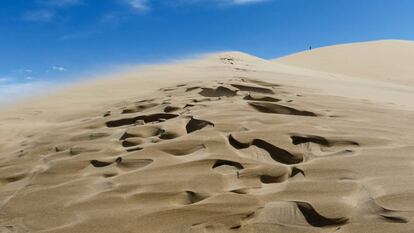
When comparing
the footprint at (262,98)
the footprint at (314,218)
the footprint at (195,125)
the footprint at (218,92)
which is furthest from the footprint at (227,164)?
the footprint at (218,92)

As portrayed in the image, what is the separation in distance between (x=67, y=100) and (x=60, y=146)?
3.47m

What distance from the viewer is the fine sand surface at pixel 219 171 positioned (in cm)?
211

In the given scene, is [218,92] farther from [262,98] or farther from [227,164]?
[227,164]

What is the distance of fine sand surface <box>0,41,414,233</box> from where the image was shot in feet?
6.93

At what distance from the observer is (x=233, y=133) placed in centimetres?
330

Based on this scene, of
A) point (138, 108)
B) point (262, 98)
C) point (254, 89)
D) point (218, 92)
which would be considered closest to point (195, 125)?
point (262, 98)

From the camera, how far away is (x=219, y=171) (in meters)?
2.67

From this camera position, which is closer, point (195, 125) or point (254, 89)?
point (195, 125)

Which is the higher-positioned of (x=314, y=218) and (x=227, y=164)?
(x=227, y=164)

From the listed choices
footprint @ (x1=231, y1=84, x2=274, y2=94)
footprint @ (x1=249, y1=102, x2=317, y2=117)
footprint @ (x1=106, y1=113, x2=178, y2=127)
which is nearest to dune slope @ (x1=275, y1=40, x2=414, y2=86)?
footprint @ (x1=231, y1=84, x2=274, y2=94)

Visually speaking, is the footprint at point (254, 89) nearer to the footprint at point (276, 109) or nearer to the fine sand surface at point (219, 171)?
the fine sand surface at point (219, 171)

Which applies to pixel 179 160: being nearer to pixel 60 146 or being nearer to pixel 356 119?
pixel 60 146

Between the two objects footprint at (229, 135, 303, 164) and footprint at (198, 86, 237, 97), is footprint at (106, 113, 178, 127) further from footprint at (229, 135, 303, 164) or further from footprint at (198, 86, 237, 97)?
footprint at (198, 86, 237, 97)

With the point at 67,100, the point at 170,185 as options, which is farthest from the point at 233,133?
the point at 67,100
